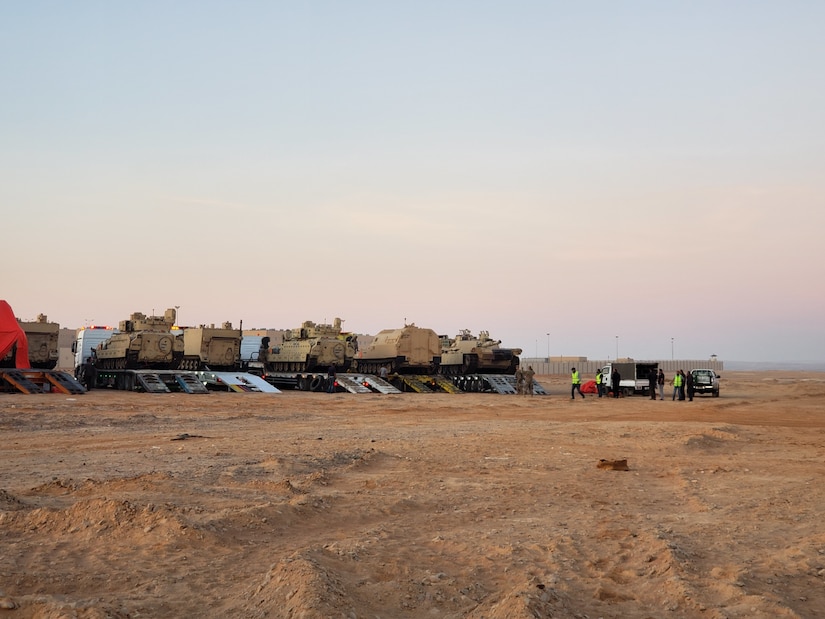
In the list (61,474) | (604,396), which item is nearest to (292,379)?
(604,396)

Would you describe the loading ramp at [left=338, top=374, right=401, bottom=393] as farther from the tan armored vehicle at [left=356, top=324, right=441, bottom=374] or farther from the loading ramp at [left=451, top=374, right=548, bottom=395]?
the loading ramp at [left=451, top=374, right=548, bottom=395]

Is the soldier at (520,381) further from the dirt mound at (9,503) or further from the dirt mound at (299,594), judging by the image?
the dirt mound at (299,594)

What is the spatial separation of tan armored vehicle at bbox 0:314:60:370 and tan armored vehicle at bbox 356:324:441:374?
50.4 ft

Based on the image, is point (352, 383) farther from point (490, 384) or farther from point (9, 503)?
point (9, 503)

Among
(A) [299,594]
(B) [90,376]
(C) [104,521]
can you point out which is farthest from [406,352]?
(A) [299,594]

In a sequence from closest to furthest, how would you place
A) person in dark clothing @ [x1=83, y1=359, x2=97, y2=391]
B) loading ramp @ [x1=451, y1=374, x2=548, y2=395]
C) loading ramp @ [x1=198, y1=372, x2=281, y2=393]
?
loading ramp @ [x1=198, y1=372, x2=281, y2=393] < person in dark clothing @ [x1=83, y1=359, x2=97, y2=391] < loading ramp @ [x1=451, y1=374, x2=548, y2=395]

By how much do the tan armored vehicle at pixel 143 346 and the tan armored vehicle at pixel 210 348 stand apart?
54 centimetres

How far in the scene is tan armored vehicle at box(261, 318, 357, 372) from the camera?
43.8 m

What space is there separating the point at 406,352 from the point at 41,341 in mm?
16821

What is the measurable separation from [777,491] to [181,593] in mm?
8156

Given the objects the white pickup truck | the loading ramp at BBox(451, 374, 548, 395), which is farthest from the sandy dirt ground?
the white pickup truck

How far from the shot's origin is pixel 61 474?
12.1m

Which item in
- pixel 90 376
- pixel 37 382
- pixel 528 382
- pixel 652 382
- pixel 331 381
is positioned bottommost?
pixel 37 382

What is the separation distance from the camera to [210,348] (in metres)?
40.9
